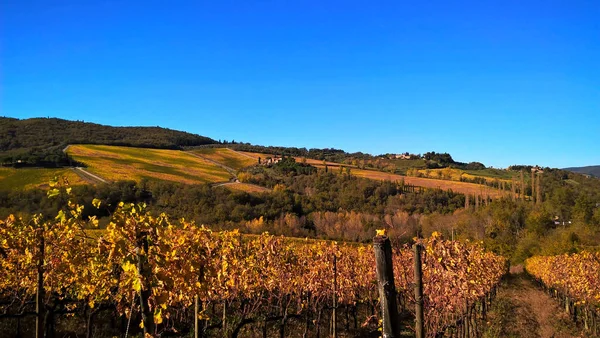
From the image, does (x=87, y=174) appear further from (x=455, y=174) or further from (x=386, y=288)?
(x=455, y=174)

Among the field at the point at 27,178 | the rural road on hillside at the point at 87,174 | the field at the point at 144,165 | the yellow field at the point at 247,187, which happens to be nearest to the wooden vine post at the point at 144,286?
the field at the point at 27,178

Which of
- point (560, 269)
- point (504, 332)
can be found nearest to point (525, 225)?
point (560, 269)

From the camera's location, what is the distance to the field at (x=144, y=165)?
64.9 metres

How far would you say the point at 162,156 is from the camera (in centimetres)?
8831

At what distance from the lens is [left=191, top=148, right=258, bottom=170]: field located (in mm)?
94250

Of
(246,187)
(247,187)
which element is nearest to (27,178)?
(246,187)

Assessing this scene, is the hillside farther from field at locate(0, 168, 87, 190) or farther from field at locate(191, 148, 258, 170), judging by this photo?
field at locate(191, 148, 258, 170)

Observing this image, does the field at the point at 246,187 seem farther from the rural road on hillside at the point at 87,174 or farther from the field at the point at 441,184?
the field at the point at 441,184

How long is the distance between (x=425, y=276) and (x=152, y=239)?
8.35m

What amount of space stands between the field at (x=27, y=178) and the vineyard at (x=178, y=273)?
39.9m

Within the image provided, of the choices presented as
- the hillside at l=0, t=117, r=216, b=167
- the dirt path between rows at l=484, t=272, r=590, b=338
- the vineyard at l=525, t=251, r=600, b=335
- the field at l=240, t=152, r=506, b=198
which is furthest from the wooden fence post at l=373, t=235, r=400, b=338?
the field at l=240, t=152, r=506, b=198

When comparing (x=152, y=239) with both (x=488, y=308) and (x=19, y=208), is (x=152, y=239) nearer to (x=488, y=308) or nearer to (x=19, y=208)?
(x=488, y=308)

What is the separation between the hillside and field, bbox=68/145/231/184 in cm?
465

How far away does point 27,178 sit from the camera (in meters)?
51.8
